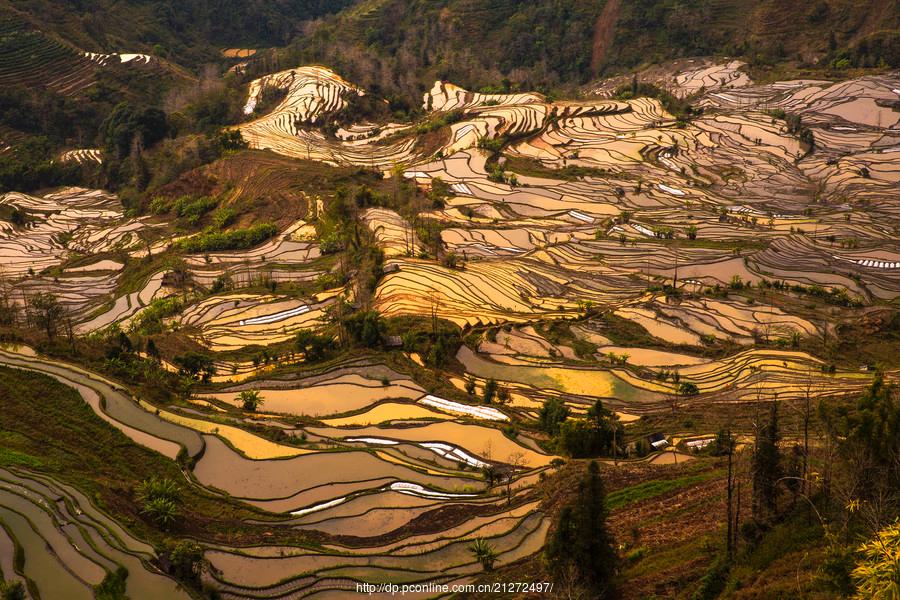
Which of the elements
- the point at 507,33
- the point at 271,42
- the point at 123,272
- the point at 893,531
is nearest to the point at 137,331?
the point at 123,272

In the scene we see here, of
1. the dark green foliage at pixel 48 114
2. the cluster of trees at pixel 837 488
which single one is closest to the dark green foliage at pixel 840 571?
the cluster of trees at pixel 837 488

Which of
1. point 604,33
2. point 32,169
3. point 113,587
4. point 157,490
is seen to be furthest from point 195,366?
point 604,33

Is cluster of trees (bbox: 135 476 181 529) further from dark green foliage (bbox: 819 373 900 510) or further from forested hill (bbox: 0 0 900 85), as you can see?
forested hill (bbox: 0 0 900 85)

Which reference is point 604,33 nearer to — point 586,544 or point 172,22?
point 172,22

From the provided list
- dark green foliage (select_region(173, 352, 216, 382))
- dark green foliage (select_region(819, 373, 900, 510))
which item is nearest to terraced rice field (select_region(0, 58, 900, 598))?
dark green foliage (select_region(173, 352, 216, 382))

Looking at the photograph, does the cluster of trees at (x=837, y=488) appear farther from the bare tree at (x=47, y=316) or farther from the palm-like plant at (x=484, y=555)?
the bare tree at (x=47, y=316)

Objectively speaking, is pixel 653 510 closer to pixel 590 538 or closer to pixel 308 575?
pixel 590 538
